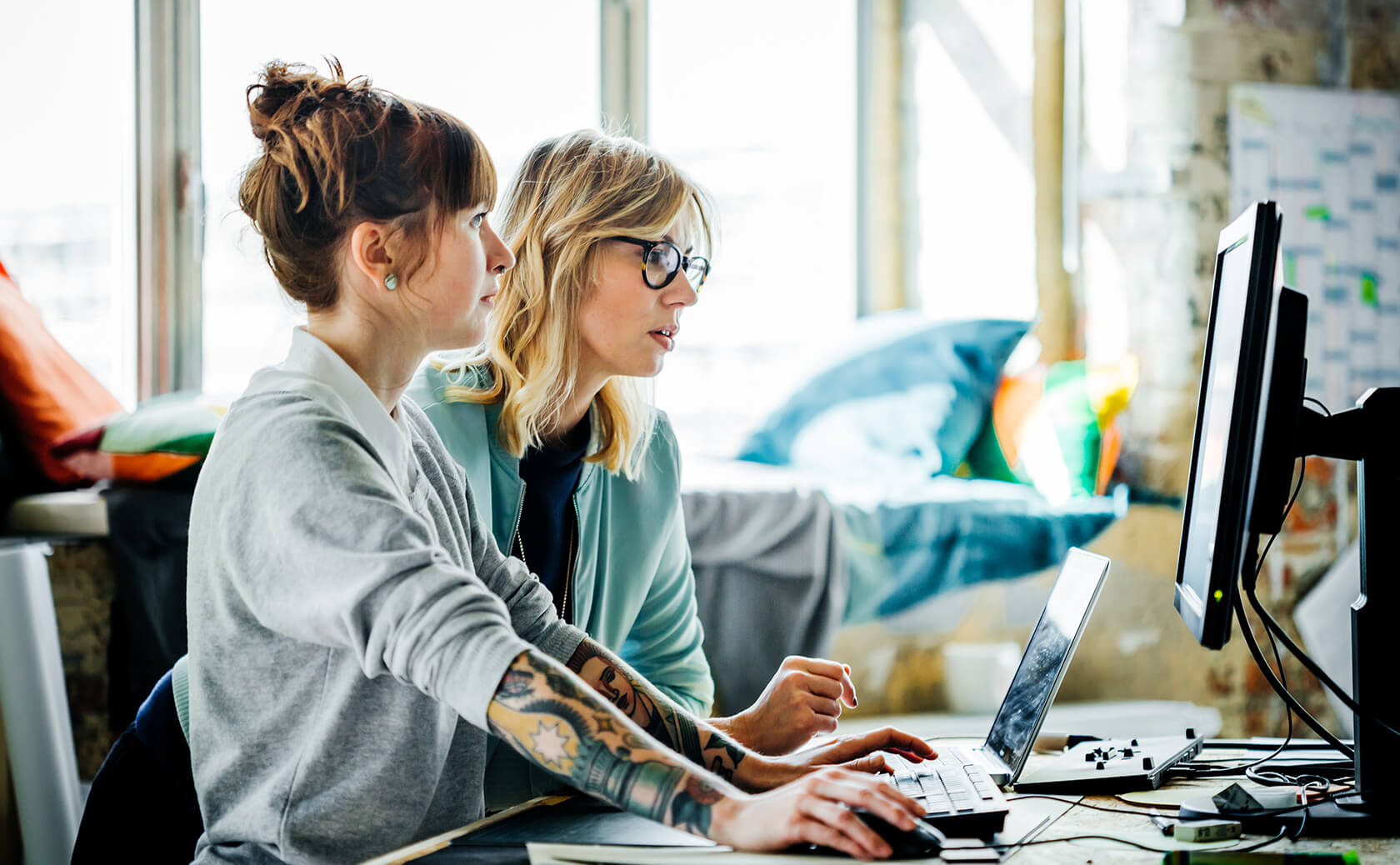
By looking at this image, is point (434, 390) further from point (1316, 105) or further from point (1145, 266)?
point (1316, 105)

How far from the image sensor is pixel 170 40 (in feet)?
8.61

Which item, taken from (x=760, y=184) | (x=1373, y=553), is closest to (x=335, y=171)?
(x=1373, y=553)

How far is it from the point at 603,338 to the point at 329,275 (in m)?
0.52

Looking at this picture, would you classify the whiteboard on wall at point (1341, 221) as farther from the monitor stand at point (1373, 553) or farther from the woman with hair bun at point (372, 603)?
the woman with hair bun at point (372, 603)

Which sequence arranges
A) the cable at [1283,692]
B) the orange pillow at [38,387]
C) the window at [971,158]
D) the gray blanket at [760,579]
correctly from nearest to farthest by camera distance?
1. the cable at [1283,692]
2. the orange pillow at [38,387]
3. the gray blanket at [760,579]
4. the window at [971,158]

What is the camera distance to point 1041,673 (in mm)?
1112

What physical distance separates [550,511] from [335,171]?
0.62 metres

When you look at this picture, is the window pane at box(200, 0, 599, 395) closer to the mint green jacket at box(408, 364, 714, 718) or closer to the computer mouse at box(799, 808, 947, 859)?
the mint green jacket at box(408, 364, 714, 718)

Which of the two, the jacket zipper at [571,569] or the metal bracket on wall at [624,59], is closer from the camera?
the jacket zipper at [571,569]

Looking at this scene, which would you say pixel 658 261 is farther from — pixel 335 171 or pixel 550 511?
pixel 335 171

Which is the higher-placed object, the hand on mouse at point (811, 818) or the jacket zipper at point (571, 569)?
the jacket zipper at point (571, 569)

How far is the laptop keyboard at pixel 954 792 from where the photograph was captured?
0.88 metres

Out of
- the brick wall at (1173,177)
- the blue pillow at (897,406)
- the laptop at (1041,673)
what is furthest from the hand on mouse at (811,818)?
the brick wall at (1173,177)

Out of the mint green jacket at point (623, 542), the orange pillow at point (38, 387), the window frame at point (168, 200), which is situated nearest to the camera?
the mint green jacket at point (623, 542)
